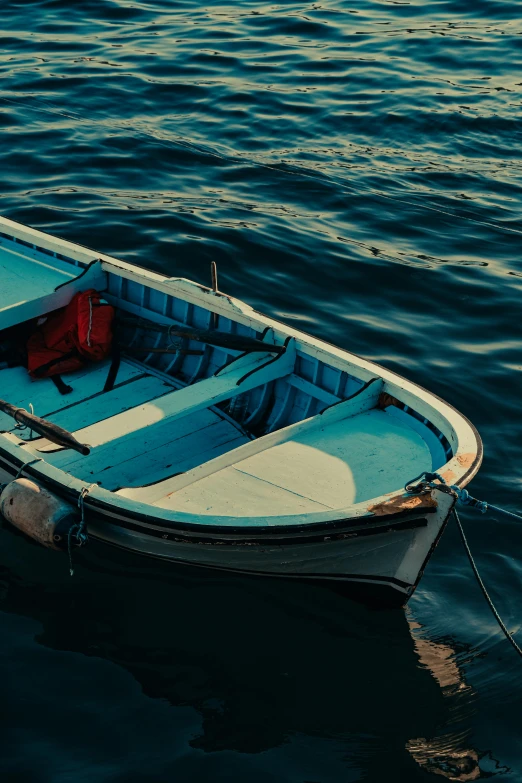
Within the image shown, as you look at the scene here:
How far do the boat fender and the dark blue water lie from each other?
790mm

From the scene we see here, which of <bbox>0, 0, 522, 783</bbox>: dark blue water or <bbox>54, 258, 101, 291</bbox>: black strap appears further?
<bbox>54, 258, 101, 291</bbox>: black strap

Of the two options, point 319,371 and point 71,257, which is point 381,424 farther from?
point 71,257

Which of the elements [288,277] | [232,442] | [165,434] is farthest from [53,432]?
[288,277]

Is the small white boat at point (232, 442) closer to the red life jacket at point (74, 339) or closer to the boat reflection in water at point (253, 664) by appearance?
the red life jacket at point (74, 339)

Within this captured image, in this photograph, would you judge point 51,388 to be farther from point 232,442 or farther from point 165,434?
point 232,442

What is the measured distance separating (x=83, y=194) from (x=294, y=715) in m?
10.9

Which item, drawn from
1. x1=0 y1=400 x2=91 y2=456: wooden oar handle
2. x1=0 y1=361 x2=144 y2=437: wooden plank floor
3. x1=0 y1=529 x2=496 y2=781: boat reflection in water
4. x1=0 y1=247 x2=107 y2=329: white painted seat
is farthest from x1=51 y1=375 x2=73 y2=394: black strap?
x1=0 y1=529 x2=496 y2=781: boat reflection in water

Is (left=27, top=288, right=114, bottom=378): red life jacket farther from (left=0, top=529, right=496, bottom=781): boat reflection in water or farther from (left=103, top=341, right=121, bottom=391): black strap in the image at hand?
(left=0, top=529, right=496, bottom=781): boat reflection in water

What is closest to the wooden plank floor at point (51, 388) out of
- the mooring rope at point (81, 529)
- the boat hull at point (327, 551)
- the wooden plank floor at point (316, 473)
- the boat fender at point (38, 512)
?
the boat fender at point (38, 512)

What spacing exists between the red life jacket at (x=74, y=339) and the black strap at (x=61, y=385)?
0.07m

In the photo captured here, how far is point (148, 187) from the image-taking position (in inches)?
648

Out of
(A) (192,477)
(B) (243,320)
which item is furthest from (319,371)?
(A) (192,477)

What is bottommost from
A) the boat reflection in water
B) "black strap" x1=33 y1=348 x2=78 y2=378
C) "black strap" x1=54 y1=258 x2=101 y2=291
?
the boat reflection in water

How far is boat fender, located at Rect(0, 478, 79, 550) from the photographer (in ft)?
26.1
